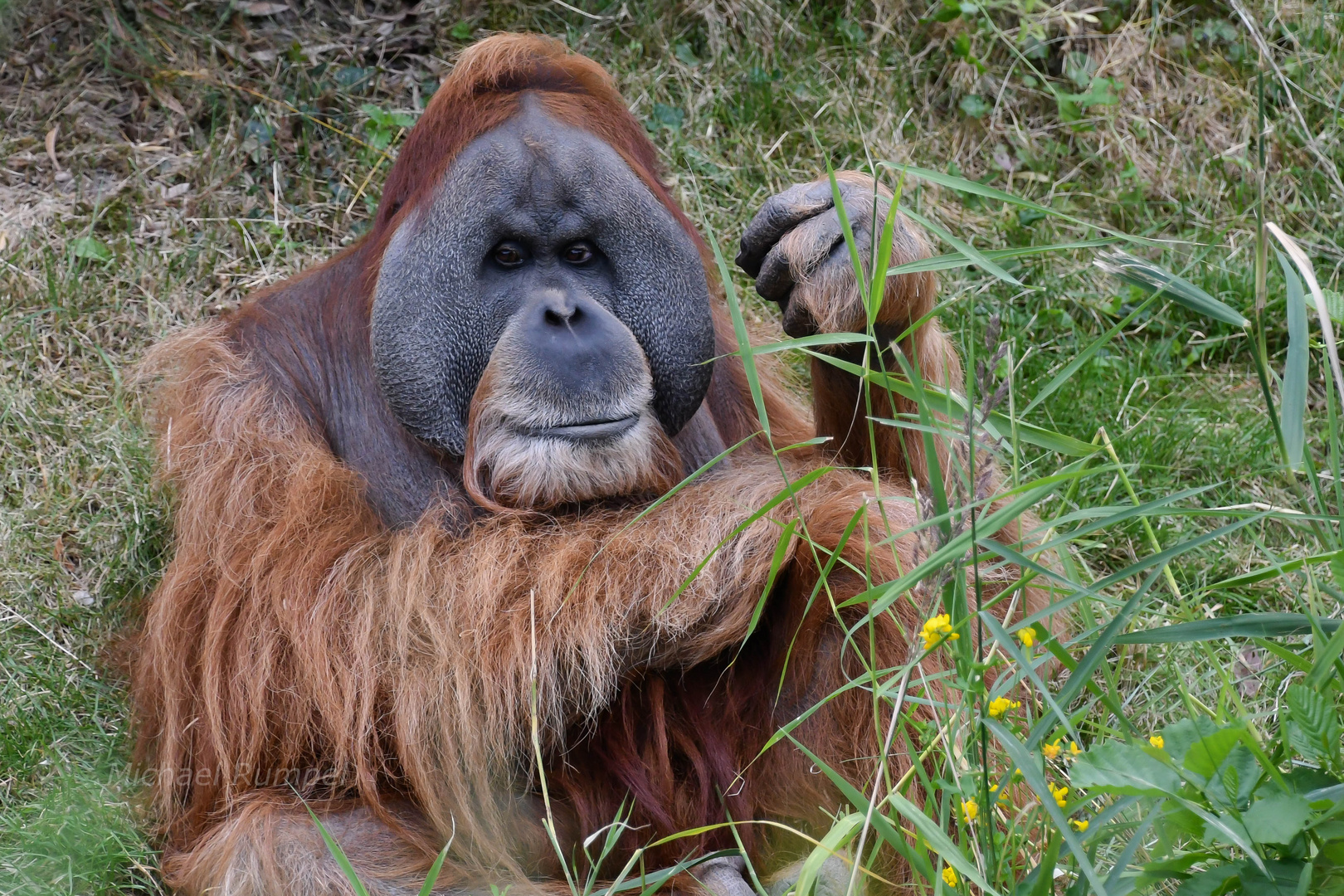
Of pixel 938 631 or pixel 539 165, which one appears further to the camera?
pixel 539 165

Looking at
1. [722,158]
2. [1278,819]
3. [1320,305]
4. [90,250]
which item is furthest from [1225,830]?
[90,250]

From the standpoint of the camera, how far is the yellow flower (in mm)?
1671

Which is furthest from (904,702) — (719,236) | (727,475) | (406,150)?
(719,236)

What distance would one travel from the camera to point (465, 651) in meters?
2.28

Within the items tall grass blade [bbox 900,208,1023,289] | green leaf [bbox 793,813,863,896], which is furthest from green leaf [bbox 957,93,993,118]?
green leaf [bbox 793,813,863,896]

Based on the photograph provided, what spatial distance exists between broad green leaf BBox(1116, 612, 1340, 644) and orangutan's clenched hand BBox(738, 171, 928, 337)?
2.89ft

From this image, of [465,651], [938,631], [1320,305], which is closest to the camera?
[1320,305]

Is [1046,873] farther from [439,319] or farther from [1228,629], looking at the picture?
[439,319]

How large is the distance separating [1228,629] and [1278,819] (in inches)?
9.0

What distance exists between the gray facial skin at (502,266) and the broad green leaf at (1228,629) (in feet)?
3.36

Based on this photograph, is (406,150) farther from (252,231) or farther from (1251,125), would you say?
(1251,125)

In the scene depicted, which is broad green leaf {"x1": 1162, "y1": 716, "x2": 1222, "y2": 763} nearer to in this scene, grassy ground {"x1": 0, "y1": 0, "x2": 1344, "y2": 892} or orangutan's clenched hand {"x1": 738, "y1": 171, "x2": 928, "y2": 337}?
orangutan's clenched hand {"x1": 738, "y1": 171, "x2": 928, "y2": 337}

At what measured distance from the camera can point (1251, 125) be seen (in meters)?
4.24

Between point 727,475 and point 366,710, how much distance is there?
2.49 ft
